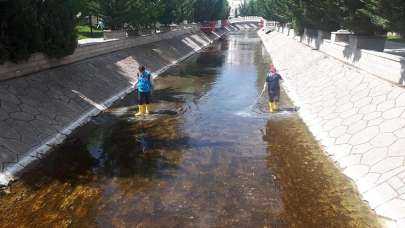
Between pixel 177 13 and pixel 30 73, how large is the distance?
113ft

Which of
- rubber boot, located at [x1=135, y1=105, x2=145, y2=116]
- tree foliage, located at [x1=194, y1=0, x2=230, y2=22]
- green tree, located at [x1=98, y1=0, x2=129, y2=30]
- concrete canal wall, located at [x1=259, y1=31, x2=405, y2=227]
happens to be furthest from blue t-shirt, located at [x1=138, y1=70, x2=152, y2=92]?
tree foliage, located at [x1=194, y1=0, x2=230, y2=22]

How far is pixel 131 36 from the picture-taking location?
118 feet

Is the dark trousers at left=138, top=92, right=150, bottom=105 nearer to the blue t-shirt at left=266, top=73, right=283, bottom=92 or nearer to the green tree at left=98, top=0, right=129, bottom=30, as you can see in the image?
the blue t-shirt at left=266, top=73, right=283, bottom=92

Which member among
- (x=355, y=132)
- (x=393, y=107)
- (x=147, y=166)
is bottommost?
(x=147, y=166)

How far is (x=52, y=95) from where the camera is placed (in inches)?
668

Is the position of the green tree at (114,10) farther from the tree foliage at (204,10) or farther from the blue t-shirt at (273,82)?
the tree foliage at (204,10)

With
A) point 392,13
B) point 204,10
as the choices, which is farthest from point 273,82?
point 204,10

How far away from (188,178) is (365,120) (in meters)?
6.68

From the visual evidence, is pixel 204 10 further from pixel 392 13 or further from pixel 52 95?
pixel 392 13

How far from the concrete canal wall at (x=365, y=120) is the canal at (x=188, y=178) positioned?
487 millimetres

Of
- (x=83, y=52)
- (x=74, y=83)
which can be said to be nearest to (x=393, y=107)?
(x=74, y=83)

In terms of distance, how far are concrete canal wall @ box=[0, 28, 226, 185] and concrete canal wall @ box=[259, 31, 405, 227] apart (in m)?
9.99

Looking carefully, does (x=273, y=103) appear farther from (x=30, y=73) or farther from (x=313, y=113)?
(x=30, y=73)

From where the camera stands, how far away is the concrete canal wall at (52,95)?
503 inches
